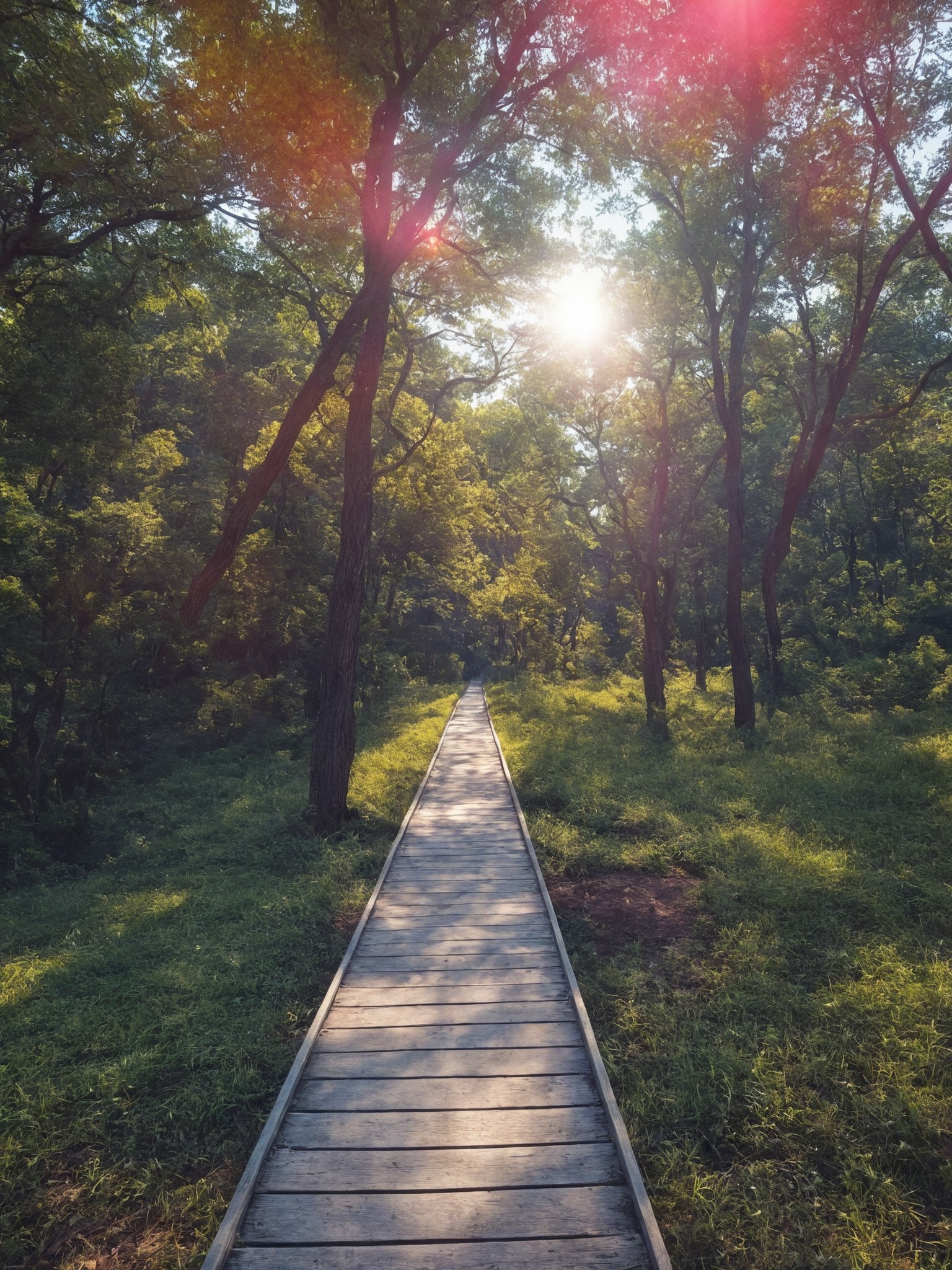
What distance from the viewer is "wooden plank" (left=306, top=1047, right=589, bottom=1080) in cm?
391

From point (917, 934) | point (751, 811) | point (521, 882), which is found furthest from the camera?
point (751, 811)

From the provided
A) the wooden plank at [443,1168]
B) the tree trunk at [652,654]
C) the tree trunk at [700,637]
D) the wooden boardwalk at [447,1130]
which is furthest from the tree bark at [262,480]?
the tree trunk at [700,637]

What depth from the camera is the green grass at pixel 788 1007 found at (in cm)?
309

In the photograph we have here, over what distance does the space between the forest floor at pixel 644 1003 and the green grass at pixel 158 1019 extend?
2cm

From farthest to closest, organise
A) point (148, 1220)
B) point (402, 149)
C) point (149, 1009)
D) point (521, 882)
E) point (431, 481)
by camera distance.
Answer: point (431, 481) < point (402, 149) < point (521, 882) < point (149, 1009) < point (148, 1220)

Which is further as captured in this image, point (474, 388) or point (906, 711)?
point (474, 388)

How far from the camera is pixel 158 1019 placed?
15.5 ft

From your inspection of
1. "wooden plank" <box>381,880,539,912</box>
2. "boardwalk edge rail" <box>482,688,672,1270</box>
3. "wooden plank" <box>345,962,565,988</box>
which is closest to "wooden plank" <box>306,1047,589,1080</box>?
"boardwalk edge rail" <box>482,688,672,1270</box>

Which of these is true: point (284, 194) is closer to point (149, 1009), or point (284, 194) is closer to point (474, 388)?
point (474, 388)

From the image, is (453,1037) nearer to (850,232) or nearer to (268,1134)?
(268,1134)

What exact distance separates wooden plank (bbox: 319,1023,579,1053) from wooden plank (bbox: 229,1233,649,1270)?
1.38m

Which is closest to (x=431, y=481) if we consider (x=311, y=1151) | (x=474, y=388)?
(x=474, y=388)

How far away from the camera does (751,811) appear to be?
9.40 m

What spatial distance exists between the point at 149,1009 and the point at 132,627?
38.6 feet
